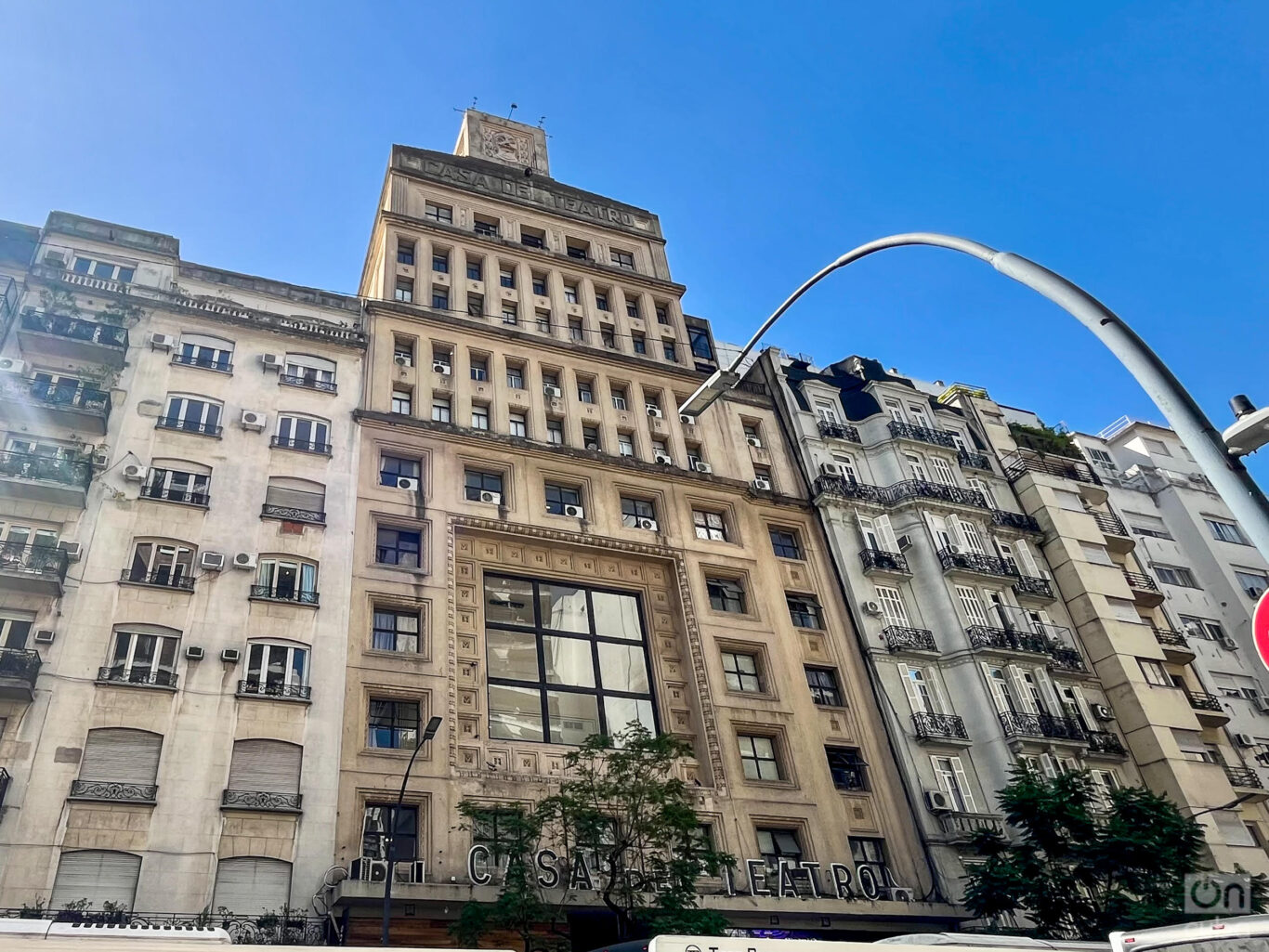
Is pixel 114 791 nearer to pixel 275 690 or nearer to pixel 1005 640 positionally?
pixel 275 690

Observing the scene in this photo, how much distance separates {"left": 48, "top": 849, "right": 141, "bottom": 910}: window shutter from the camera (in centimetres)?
2150

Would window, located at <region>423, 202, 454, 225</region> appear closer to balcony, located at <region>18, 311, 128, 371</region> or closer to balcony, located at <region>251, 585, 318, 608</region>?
balcony, located at <region>18, 311, 128, 371</region>

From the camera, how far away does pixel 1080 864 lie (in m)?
26.0

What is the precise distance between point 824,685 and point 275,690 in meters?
18.6

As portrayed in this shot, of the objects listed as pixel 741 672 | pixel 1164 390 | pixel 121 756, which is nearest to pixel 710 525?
pixel 741 672

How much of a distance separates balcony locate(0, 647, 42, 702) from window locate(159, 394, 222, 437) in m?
8.82

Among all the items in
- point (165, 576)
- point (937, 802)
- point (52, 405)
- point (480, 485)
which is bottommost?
point (937, 802)

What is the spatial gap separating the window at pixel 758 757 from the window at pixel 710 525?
7.91m

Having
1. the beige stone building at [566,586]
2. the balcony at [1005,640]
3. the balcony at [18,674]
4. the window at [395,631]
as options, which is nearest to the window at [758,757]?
the beige stone building at [566,586]

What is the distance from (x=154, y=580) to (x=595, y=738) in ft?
43.0

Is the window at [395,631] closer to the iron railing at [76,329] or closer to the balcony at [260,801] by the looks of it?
the balcony at [260,801]

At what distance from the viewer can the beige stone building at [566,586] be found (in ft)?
89.1

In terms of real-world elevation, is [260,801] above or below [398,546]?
below

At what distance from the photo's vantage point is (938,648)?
119 ft
